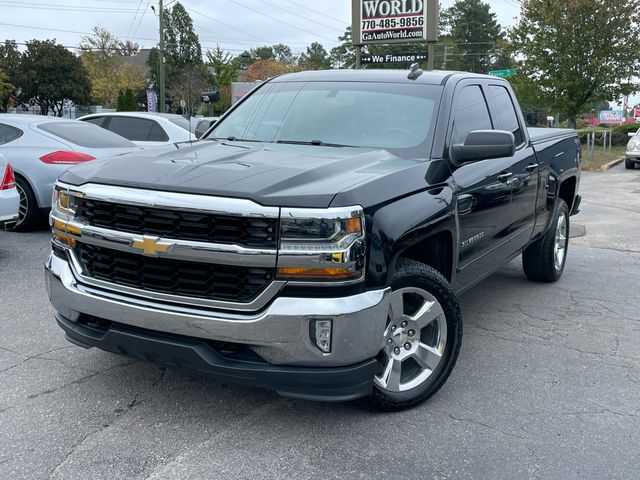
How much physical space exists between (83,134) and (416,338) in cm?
675

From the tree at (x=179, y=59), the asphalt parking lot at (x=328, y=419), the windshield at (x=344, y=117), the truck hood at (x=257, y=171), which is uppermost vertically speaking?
the tree at (x=179, y=59)

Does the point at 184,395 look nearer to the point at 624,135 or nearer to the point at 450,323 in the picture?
the point at 450,323

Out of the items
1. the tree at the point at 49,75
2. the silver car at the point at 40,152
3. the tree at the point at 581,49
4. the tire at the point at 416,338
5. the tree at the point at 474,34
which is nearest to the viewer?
the tire at the point at 416,338

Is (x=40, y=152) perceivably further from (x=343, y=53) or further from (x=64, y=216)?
(x=343, y=53)

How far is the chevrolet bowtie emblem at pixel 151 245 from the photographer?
3154 millimetres

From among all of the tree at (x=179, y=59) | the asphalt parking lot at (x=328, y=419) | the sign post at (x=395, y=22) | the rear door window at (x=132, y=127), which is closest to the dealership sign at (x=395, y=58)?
the sign post at (x=395, y=22)

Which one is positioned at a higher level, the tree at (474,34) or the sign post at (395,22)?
the tree at (474,34)

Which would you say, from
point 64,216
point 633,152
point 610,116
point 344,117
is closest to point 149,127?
point 344,117

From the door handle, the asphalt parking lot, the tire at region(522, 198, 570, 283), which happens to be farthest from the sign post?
the asphalt parking lot

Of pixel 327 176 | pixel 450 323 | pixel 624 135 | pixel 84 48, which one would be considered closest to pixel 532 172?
pixel 450 323

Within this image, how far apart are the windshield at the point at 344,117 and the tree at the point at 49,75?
170 ft

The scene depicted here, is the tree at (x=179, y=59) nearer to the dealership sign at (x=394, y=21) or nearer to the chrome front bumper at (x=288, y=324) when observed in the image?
the dealership sign at (x=394, y=21)

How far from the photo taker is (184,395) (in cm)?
381

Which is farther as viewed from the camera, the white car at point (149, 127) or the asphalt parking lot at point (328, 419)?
the white car at point (149, 127)
